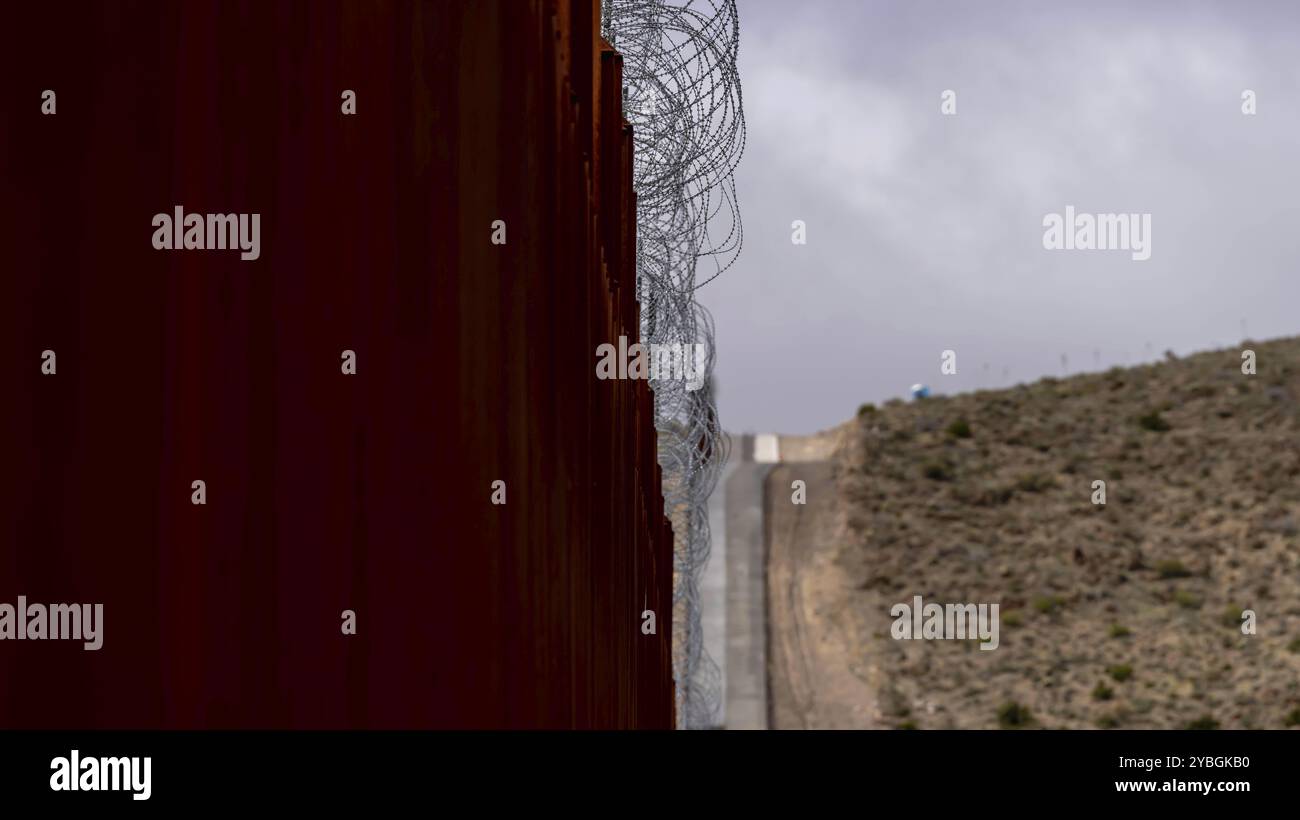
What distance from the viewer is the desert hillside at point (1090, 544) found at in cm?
4088

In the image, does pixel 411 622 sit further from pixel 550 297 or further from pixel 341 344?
pixel 550 297

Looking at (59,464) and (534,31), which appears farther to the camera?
(534,31)

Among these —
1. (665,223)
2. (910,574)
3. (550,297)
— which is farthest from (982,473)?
(550,297)

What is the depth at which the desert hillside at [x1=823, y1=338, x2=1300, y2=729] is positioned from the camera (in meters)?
40.9

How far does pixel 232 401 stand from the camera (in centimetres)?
332

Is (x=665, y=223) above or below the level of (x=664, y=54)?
below

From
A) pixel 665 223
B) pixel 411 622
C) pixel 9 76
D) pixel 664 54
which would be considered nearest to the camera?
pixel 9 76

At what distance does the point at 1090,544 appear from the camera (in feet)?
165

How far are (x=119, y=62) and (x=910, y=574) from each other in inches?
1880

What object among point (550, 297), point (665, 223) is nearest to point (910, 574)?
point (665, 223)

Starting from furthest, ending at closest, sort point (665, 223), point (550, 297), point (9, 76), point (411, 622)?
1. point (665, 223)
2. point (550, 297)
3. point (411, 622)
4. point (9, 76)
